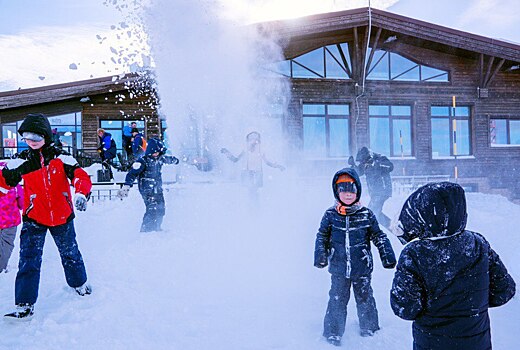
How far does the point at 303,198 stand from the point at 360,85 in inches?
291

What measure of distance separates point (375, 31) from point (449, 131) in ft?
18.1

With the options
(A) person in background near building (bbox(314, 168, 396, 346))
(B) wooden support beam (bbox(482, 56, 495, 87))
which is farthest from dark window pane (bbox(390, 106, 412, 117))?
(A) person in background near building (bbox(314, 168, 396, 346))

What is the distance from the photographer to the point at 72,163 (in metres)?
4.09

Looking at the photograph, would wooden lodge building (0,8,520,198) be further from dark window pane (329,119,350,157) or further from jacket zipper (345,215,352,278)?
jacket zipper (345,215,352,278)

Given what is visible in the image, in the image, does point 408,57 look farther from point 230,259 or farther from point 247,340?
point 247,340

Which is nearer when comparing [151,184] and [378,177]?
[151,184]

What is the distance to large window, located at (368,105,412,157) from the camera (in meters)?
17.6

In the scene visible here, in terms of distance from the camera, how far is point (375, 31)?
55.3 ft

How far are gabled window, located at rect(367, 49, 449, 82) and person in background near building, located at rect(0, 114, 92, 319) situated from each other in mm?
15267

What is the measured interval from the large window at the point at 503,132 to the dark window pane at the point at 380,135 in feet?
Result: 16.0

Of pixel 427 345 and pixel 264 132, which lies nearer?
pixel 427 345

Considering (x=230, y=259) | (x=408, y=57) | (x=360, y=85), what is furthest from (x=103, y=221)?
(x=408, y=57)

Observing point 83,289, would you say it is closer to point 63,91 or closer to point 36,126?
point 36,126

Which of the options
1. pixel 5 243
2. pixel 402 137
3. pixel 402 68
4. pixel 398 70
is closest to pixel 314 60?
pixel 398 70
